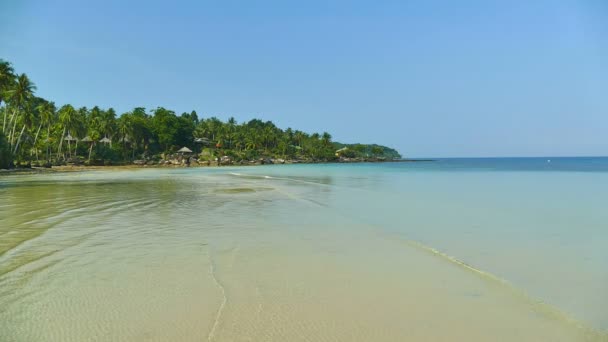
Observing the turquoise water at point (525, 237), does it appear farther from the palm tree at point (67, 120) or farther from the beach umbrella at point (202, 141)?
the beach umbrella at point (202, 141)

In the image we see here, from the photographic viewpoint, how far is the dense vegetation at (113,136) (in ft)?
185

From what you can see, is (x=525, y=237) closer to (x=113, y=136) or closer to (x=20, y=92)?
(x=20, y=92)

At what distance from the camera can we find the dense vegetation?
185 feet

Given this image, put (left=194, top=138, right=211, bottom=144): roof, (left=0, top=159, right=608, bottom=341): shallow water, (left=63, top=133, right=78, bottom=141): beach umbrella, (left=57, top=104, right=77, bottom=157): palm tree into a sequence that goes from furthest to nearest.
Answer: (left=194, top=138, right=211, bottom=144): roof, (left=63, top=133, right=78, bottom=141): beach umbrella, (left=57, top=104, right=77, bottom=157): palm tree, (left=0, top=159, right=608, bottom=341): shallow water

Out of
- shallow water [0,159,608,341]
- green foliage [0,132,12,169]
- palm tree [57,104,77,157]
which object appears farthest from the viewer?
palm tree [57,104,77,157]

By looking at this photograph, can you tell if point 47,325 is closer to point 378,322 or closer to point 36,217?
point 378,322

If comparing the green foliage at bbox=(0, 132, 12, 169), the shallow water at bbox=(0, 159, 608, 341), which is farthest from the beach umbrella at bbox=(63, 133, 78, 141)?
the shallow water at bbox=(0, 159, 608, 341)

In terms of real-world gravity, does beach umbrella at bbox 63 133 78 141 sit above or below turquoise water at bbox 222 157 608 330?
above

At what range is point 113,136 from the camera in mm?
89812

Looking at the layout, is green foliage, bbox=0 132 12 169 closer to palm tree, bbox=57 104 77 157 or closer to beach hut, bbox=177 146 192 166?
palm tree, bbox=57 104 77 157

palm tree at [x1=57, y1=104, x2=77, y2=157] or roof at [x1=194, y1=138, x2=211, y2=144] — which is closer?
palm tree at [x1=57, y1=104, x2=77, y2=157]

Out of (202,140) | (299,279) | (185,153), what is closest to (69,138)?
(185,153)

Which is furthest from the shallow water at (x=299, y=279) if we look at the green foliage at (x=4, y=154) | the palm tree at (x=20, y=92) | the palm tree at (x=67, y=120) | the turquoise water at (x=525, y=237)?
the palm tree at (x=67, y=120)

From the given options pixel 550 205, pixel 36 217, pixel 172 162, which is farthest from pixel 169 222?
pixel 172 162
